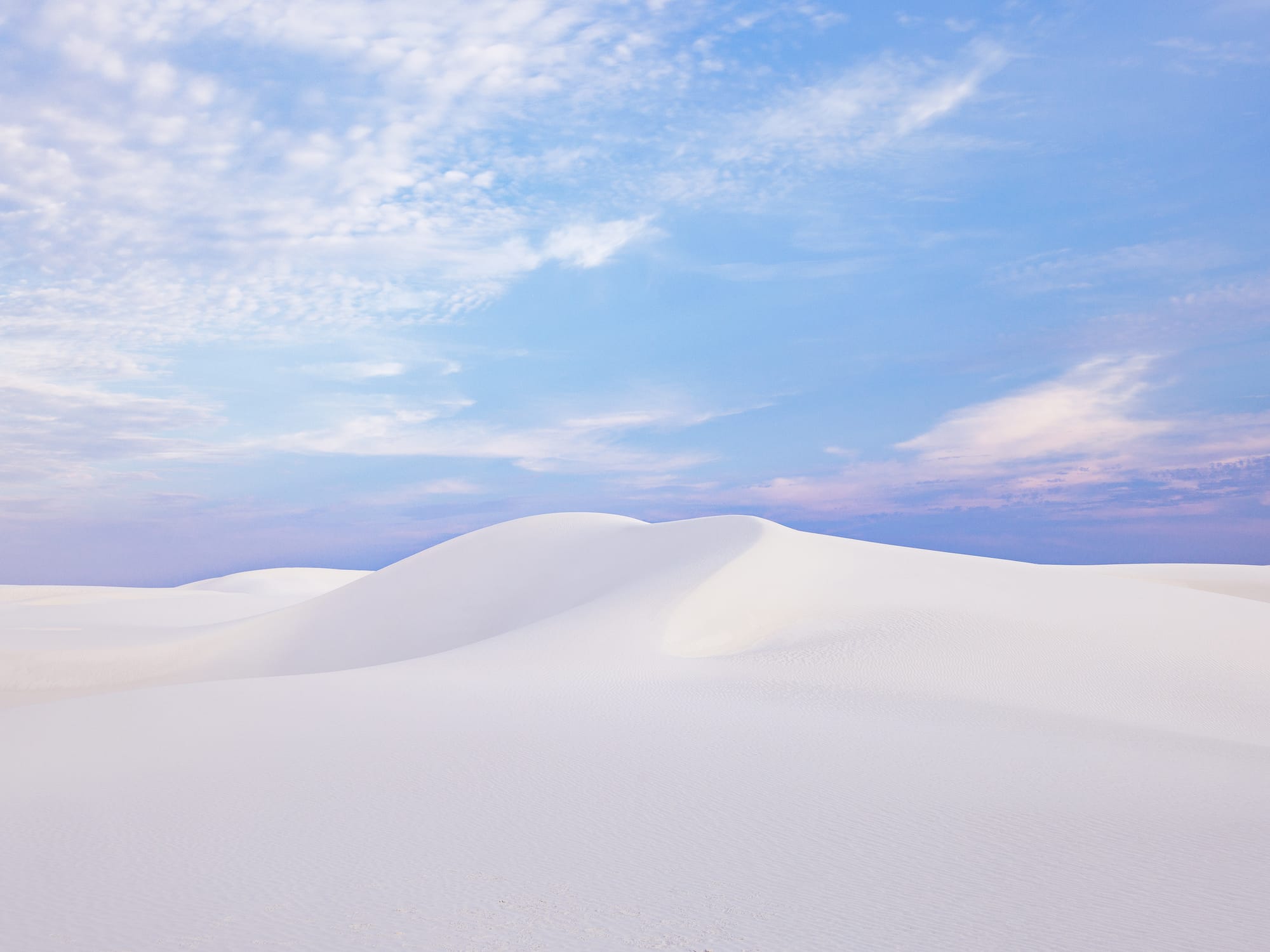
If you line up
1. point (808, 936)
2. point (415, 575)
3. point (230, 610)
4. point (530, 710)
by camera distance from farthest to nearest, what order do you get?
point (230, 610) → point (415, 575) → point (530, 710) → point (808, 936)

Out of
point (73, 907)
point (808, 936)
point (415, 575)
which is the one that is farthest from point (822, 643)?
point (415, 575)

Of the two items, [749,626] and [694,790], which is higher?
[749,626]

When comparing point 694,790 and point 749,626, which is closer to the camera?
point 694,790

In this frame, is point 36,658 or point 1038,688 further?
point 36,658

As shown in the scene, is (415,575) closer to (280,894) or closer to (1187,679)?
(1187,679)

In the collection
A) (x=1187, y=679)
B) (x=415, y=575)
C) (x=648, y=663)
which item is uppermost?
(x=415, y=575)

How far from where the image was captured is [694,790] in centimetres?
693

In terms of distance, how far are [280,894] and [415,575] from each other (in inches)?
774

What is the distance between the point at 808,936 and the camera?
14.4ft

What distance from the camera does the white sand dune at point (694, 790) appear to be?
15.3ft

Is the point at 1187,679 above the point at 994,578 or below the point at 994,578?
below

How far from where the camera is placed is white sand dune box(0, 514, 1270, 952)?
15.3 ft

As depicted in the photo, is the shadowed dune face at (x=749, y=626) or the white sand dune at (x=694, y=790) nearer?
the white sand dune at (x=694, y=790)

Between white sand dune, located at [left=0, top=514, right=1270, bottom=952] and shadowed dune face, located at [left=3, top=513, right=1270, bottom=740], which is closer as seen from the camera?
white sand dune, located at [left=0, top=514, right=1270, bottom=952]
